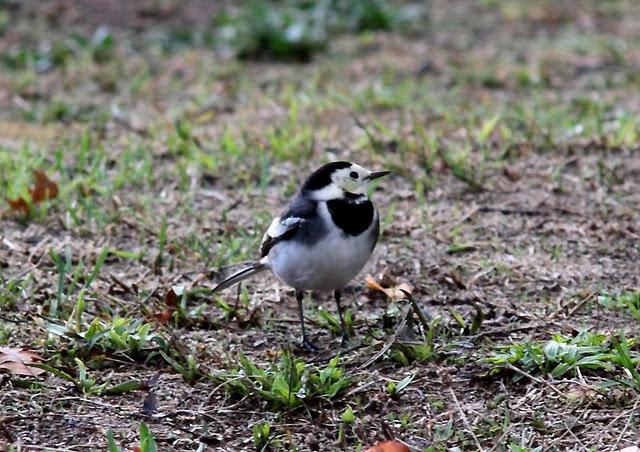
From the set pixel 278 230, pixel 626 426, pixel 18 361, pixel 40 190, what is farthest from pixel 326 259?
pixel 40 190

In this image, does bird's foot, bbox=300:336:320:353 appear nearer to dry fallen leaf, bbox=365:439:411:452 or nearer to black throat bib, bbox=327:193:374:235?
black throat bib, bbox=327:193:374:235

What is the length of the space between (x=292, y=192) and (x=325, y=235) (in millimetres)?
1778

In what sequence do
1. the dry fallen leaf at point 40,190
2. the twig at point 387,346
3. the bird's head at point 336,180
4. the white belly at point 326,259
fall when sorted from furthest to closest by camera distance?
the dry fallen leaf at point 40,190 < the bird's head at point 336,180 < the white belly at point 326,259 < the twig at point 387,346

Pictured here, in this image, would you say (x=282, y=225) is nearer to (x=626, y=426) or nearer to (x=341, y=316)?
(x=341, y=316)

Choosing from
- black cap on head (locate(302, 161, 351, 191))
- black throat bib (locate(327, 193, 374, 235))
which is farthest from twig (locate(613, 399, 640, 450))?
black cap on head (locate(302, 161, 351, 191))

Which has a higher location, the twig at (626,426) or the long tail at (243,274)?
the twig at (626,426)

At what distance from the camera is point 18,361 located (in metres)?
4.43

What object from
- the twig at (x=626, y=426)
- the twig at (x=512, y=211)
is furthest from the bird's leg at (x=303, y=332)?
the twig at (x=512, y=211)

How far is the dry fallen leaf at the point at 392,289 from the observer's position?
17.4 ft

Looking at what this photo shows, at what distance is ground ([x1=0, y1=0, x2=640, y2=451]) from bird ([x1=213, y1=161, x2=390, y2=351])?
258 mm

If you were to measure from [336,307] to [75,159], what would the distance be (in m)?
2.51

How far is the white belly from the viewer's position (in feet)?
15.9

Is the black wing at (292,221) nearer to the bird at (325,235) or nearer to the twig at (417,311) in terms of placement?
the bird at (325,235)

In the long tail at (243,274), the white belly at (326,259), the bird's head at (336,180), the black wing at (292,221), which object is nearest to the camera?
the white belly at (326,259)
